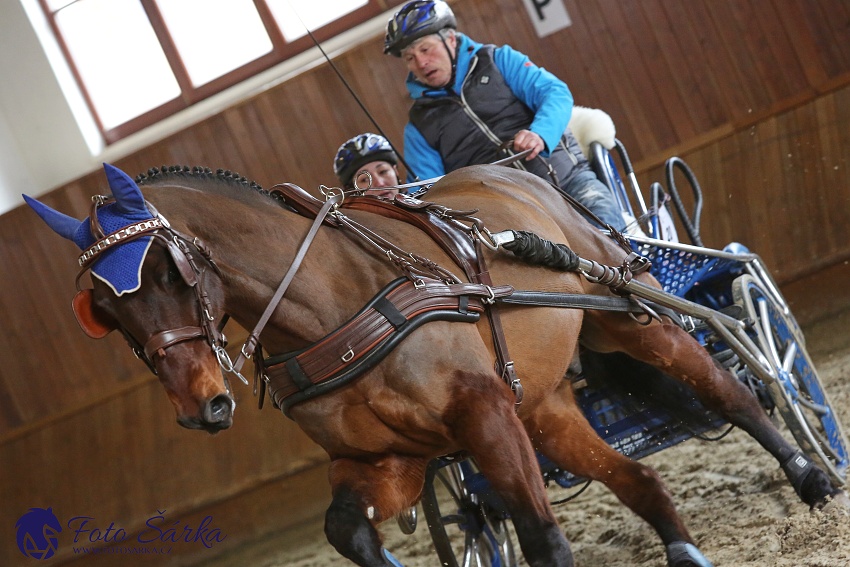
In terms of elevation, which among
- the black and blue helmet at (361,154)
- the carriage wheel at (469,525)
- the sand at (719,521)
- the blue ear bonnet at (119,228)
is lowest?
the sand at (719,521)

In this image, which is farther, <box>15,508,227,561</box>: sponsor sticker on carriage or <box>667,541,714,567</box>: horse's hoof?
<box>15,508,227,561</box>: sponsor sticker on carriage

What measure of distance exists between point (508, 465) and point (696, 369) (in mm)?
1448

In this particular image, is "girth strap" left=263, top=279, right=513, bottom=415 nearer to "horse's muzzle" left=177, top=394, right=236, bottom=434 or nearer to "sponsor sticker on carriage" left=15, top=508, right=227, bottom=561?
"horse's muzzle" left=177, top=394, right=236, bottom=434

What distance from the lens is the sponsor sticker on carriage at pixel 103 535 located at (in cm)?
614

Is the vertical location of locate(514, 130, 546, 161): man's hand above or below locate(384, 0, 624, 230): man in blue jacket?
below

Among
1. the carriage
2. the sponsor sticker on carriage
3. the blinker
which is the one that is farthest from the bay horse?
the sponsor sticker on carriage

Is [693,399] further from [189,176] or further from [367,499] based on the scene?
[189,176]

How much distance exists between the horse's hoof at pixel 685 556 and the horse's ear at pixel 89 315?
1.91 metres

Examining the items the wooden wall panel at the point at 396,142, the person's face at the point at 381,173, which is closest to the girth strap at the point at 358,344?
the person's face at the point at 381,173

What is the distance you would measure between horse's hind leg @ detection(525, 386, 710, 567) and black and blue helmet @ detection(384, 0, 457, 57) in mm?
1594

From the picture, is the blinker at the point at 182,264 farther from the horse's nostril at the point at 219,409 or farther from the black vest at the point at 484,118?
the black vest at the point at 484,118

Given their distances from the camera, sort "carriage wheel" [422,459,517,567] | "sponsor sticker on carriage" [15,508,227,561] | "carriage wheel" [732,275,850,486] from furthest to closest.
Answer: "sponsor sticker on carriage" [15,508,227,561] < "carriage wheel" [422,459,517,567] < "carriage wheel" [732,275,850,486]

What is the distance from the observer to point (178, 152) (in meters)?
6.46

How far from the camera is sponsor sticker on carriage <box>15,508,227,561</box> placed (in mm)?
6137
